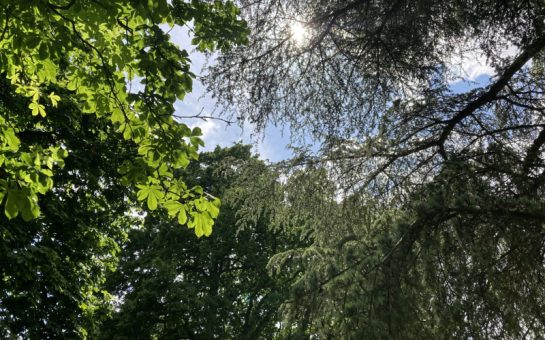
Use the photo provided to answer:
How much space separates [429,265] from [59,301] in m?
5.86

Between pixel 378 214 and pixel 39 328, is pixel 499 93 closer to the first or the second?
pixel 378 214

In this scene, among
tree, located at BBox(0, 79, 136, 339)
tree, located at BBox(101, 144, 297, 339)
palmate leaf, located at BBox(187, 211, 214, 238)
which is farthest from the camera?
tree, located at BBox(101, 144, 297, 339)

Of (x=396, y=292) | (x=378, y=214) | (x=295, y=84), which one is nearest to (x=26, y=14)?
(x=295, y=84)

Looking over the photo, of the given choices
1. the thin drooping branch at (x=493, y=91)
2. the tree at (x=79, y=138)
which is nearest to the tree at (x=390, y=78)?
the thin drooping branch at (x=493, y=91)

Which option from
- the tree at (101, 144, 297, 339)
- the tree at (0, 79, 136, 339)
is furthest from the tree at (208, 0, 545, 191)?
the tree at (101, 144, 297, 339)

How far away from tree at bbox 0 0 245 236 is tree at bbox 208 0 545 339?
5.42 feet

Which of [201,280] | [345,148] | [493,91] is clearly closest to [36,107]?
[345,148]

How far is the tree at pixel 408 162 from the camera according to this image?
13.7 ft

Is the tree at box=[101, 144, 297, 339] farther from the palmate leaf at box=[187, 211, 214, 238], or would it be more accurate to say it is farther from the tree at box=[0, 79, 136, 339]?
the palmate leaf at box=[187, 211, 214, 238]

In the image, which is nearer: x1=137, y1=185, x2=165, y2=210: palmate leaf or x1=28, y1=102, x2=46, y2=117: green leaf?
x1=137, y1=185, x2=165, y2=210: palmate leaf

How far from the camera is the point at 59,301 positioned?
705cm

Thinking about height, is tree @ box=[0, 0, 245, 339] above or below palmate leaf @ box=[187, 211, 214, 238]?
above

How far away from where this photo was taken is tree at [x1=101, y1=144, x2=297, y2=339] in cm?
1347

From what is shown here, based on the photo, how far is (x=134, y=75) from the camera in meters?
3.44
